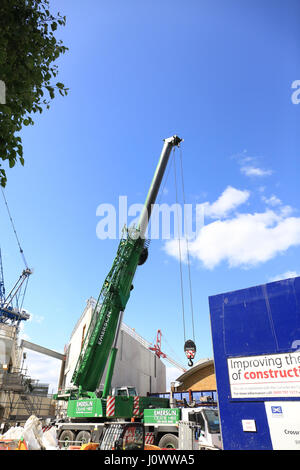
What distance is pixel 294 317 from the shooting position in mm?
4871

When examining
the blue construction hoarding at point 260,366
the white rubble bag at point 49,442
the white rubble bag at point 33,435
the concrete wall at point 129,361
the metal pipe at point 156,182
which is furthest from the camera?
the concrete wall at point 129,361

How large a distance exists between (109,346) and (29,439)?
6569mm

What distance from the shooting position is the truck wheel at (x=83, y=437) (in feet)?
37.8

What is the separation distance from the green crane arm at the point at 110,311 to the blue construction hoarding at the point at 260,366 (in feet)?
28.0

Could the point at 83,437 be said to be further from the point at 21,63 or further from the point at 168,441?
the point at 21,63

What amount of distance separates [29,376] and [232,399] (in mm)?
28014

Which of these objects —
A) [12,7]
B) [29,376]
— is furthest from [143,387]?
[12,7]

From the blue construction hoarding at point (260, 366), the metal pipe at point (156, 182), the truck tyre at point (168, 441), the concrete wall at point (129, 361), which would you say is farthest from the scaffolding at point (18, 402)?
the blue construction hoarding at point (260, 366)

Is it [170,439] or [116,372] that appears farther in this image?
[116,372]

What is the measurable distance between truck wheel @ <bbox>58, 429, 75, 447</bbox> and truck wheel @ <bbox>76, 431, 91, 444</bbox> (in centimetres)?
36

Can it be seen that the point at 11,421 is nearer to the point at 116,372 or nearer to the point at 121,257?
the point at 116,372

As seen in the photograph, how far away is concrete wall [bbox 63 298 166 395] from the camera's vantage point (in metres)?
23.8

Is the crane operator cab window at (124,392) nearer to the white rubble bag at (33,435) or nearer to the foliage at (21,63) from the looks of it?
the white rubble bag at (33,435)

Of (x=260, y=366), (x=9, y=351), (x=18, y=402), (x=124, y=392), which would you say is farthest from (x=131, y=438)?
(x=9, y=351)
